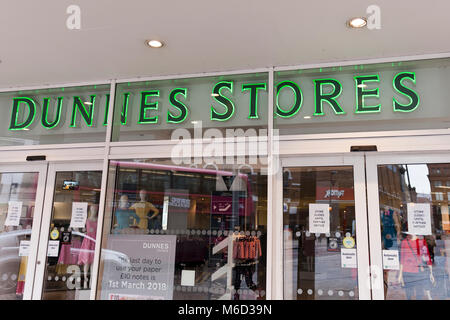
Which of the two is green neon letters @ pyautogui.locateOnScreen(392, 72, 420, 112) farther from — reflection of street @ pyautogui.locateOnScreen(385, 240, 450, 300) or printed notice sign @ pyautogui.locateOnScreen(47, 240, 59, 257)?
printed notice sign @ pyautogui.locateOnScreen(47, 240, 59, 257)

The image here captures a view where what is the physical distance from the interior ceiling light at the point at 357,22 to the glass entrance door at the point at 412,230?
1.25m

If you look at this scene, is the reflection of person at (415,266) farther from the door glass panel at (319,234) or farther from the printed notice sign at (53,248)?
the printed notice sign at (53,248)

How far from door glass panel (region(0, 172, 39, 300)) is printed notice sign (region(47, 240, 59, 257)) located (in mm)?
272

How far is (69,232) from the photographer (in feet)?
13.1

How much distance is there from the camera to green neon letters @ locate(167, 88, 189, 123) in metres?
3.78

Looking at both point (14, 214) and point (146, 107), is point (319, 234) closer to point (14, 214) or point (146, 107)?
point (146, 107)

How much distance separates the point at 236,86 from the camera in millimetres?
3697

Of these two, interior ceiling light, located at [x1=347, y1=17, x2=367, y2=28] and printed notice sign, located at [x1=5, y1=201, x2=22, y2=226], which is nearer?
interior ceiling light, located at [x1=347, y1=17, x2=367, y2=28]

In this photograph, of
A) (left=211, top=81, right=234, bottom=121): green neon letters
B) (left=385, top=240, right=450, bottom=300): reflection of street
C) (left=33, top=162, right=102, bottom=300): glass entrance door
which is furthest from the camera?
(left=33, top=162, right=102, bottom=300): glass entrance door

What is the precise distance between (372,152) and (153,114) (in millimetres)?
2275

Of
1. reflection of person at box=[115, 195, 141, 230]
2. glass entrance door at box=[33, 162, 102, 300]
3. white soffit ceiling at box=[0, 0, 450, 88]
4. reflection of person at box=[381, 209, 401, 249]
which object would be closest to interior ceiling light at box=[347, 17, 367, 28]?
white soffit ceiling at box=[0, 0, 450, 88]

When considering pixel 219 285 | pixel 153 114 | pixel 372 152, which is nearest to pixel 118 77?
pixel 153 114

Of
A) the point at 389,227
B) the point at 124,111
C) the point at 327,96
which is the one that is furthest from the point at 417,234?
the point at 124,111

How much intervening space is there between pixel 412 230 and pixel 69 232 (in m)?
3.54
